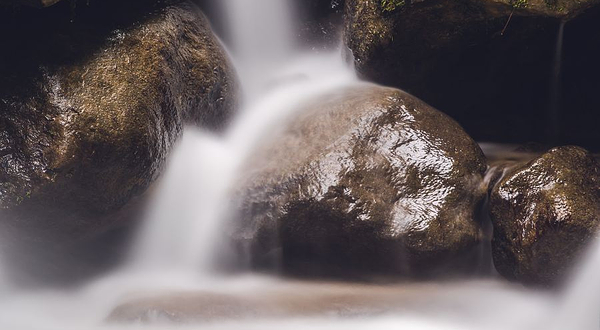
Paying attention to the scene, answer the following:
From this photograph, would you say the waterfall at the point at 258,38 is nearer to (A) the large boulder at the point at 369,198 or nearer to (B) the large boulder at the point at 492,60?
(B) the large boulder at the point at 492,60

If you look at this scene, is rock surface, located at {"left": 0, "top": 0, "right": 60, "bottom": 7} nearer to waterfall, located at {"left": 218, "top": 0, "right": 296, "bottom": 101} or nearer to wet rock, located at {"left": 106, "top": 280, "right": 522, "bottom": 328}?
wet rock, located at {"left": 106, "top": 280, "right": 522, "bottom": 328}

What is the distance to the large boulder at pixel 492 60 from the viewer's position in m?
4.77

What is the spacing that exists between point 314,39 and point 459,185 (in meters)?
3.10

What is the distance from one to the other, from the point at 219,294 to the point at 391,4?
2929 mm

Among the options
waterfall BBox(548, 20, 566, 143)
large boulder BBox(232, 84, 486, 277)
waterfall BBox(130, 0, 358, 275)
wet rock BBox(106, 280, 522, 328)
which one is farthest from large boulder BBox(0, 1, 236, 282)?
waterfall BBox(548, 20, 566, 143)

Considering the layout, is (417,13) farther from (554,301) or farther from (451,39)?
(554,301)

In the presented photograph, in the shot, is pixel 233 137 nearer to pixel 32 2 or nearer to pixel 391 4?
pixel 391 4

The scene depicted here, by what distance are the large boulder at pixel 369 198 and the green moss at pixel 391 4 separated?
3.10ft

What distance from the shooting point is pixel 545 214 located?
3.79 metres

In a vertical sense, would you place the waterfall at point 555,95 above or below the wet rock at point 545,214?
above

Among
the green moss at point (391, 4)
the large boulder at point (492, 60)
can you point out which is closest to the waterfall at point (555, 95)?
the large boulder at point (492, 60)

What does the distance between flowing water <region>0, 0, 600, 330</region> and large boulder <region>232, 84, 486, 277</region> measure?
0.65 feet

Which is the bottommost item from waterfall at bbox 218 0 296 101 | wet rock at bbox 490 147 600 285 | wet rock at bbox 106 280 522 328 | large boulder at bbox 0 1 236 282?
wet rock at bbox 106 280 522 328

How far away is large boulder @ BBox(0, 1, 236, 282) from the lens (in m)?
3.66
